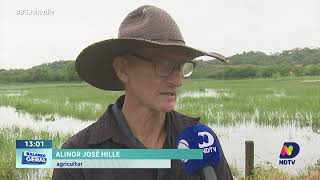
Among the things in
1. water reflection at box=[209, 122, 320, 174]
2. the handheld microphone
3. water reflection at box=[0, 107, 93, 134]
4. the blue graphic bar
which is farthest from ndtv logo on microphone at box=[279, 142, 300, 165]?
water reflection at box=[0, 107, 93, 134]

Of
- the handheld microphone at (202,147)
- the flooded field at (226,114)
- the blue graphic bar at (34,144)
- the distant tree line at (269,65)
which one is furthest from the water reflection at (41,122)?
the handheld microphone at (202,147)

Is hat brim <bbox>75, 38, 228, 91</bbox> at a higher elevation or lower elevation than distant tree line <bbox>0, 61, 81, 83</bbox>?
higher

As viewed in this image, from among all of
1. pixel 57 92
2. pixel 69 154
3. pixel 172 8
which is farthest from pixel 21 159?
pixel 57 92

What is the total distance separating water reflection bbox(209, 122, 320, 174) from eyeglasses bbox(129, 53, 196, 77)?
9.89 ft

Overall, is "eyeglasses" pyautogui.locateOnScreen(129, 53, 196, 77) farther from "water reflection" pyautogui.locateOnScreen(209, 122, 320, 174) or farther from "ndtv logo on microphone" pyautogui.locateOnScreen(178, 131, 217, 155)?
"water reflection" pyautogui.locateOnScreen(209, 122, 320, 174)

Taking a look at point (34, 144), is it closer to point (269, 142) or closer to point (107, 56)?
point (107, 56)

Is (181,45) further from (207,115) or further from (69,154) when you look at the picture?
(207,115)

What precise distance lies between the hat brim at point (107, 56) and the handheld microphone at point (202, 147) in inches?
7.2

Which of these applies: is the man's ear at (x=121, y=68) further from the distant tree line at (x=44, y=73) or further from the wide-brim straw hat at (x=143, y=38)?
the distant tree line at (x=44, y=73)

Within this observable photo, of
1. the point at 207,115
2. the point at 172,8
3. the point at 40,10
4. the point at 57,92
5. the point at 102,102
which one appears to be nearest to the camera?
the point at 172,8

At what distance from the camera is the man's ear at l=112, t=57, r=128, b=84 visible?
3.65ft

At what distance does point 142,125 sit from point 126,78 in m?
0.11

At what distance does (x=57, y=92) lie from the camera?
708 cm

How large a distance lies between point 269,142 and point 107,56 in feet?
12.7
